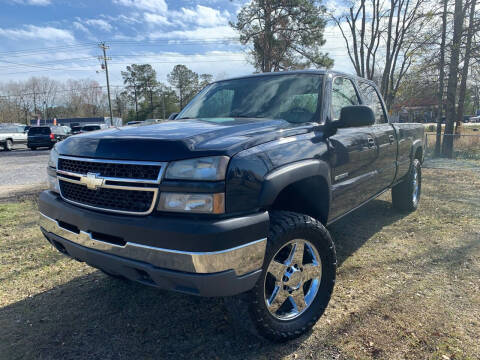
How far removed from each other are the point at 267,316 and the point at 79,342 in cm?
135

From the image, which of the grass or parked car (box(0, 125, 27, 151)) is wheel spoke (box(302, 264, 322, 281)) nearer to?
the grass

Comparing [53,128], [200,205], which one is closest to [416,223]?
[200,205]

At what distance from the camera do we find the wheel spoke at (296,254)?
2332mm

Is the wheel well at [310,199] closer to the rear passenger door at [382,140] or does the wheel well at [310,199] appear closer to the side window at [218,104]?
the side window at [218,104]

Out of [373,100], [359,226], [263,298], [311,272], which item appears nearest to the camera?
[263,298]

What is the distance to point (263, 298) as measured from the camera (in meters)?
2.15

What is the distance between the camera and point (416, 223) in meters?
4.95

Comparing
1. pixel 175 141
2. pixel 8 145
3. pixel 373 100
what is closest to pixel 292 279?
pixel 175 141

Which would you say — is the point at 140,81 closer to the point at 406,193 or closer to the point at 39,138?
the point at 39,138

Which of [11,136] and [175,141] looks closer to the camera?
[175,141]

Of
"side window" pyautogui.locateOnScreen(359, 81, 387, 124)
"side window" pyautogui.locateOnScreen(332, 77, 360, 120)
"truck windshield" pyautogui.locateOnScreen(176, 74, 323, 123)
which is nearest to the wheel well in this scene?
"truck windshield" pyautogui.locateOnScreen(176, 74, 323, 123)

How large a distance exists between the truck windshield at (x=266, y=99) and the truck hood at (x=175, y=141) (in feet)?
1.51

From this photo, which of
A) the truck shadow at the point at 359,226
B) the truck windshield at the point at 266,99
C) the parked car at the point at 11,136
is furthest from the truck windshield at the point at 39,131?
Result: the truck shadow at the point at 359,226

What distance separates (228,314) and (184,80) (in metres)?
60.8
